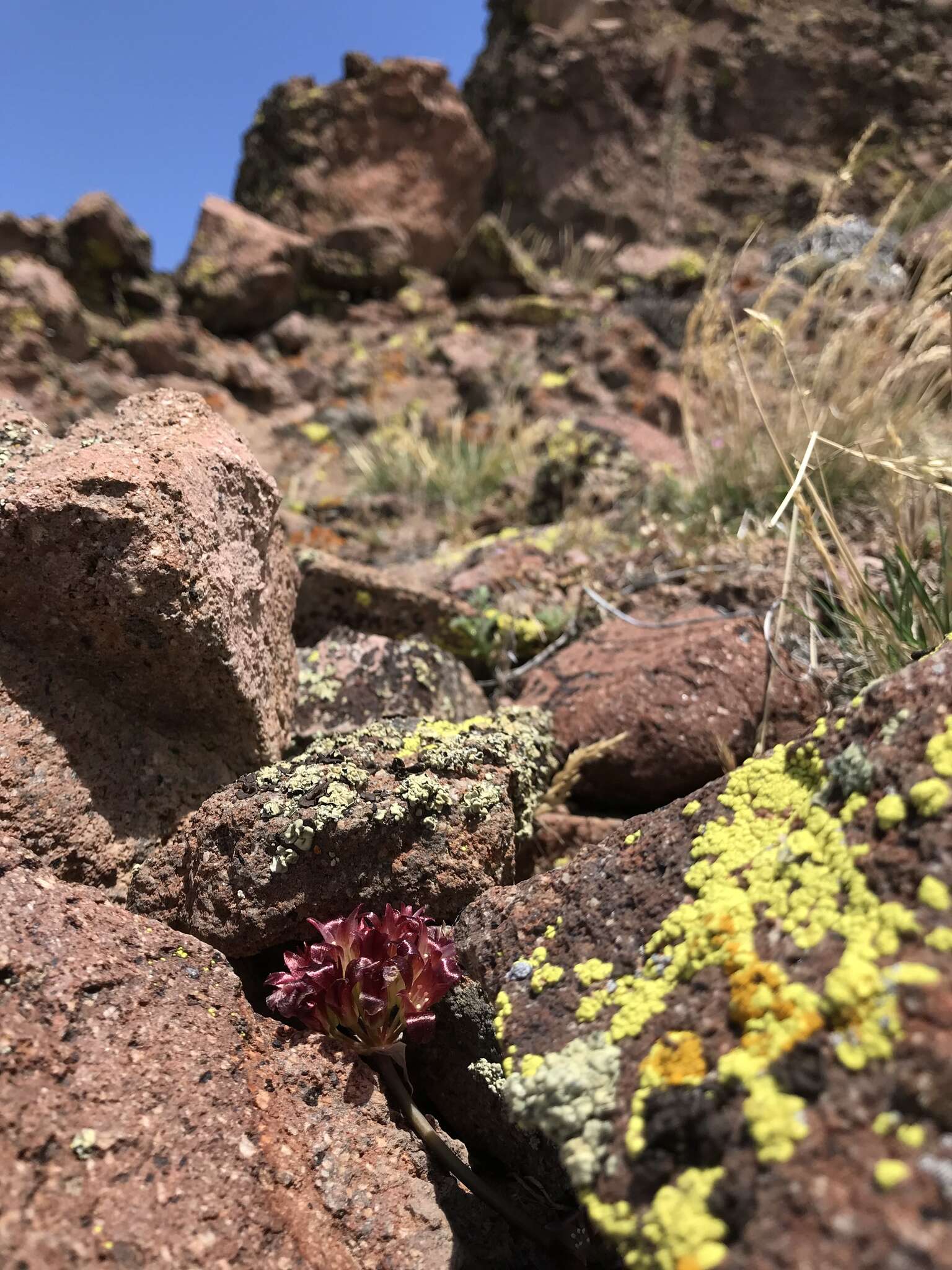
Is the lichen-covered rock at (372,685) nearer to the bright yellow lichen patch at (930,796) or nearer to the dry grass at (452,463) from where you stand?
the bright yellow lichen patch at (930,796)

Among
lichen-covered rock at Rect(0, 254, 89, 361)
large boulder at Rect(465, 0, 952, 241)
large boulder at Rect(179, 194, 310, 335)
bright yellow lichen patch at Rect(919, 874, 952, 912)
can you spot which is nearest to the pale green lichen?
bright yellow lichen patch at Rect(919, 874, 952, 912)

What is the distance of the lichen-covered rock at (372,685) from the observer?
2482 millimetres

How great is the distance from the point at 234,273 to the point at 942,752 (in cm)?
863

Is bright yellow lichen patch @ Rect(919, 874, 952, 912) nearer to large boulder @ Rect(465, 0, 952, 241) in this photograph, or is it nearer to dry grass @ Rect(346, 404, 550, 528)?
dry grass @ Rect(346, 404, 550, 528)

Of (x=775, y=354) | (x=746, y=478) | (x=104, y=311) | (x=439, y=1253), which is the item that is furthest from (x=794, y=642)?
(x=104, y=311)

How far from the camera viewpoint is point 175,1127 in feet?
4.20

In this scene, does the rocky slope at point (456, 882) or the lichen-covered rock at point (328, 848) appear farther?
the lichen-covered rock at point (328, 848)

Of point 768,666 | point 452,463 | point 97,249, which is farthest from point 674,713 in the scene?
point 97,249

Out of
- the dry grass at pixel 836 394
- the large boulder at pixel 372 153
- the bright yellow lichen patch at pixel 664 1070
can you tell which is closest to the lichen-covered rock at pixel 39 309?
the large boulder at pixel 372 153

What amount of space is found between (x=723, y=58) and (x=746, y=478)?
9750 mm

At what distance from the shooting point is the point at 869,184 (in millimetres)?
9578

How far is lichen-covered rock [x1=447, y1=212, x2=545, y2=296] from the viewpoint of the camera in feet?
29.8

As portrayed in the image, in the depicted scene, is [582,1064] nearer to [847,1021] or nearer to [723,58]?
[847,1021]

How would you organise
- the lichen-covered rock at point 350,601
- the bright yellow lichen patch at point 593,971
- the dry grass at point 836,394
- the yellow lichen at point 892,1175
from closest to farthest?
the yellow lichen at point 892,1175, the bright yellow lichen patch at point 593,971, the lichen-covered rock at point 350,601, the dry grass at point 836,394
